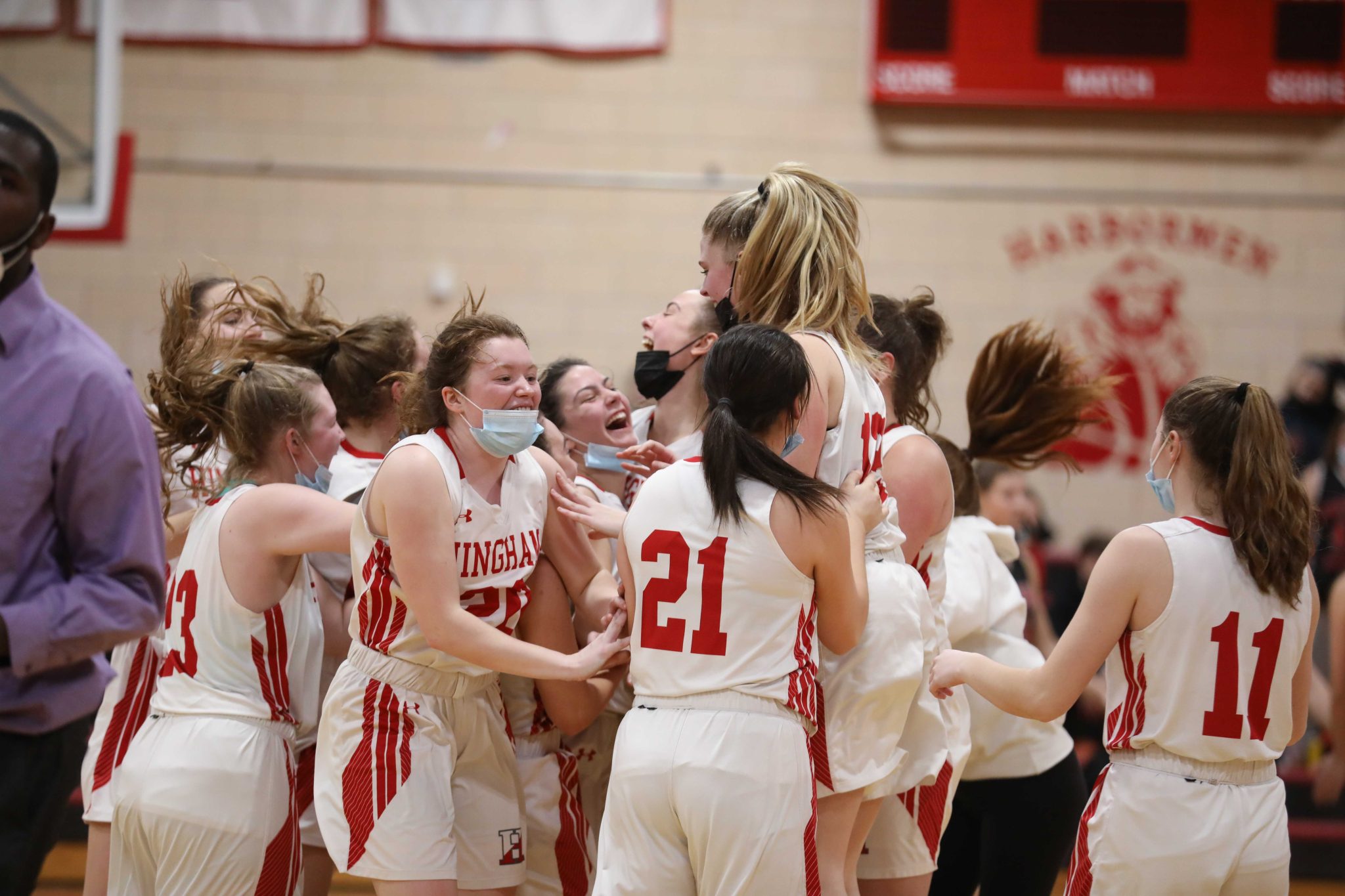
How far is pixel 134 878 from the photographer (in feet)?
10.0

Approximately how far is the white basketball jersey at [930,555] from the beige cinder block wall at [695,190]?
5281 millimetres

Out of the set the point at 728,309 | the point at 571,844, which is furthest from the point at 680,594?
the point at 571,844

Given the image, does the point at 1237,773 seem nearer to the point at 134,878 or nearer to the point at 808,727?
the point at 808,727

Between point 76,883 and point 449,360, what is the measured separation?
153 inches

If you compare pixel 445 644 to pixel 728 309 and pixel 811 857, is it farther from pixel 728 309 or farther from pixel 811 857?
pixel 728 309

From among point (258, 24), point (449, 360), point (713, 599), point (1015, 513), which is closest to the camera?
point (713, 599)

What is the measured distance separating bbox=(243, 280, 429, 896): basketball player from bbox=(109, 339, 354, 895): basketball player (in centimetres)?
30

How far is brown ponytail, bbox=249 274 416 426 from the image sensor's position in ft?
12.3

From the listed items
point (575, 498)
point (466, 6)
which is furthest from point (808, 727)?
point (466, 6)

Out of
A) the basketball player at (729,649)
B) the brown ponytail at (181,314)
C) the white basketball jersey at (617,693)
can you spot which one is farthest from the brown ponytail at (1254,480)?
the brown ponytail at (181,314)

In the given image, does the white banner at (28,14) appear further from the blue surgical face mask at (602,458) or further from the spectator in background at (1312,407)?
the spectator in background at (1312,407)

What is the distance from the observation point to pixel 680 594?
2619 mm

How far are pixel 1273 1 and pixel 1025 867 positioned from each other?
6.61 meters

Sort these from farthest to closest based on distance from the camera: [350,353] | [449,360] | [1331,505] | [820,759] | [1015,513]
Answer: [1331,505] < [1015,513] < [350,353] < [449,360] < [820,759]
